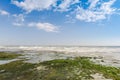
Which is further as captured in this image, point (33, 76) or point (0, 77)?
point (0, 77)

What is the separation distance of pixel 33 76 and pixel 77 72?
3.60m

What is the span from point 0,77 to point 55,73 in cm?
473

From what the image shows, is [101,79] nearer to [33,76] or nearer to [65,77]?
[65,77]

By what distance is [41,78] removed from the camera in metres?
14.1

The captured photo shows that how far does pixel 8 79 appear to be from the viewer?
14867 millimetres

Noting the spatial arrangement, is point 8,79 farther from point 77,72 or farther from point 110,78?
point 110,78

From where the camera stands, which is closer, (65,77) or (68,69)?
(65,77)

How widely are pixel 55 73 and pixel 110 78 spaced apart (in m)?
4.38

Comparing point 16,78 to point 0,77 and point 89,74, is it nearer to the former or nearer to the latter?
point 0,77

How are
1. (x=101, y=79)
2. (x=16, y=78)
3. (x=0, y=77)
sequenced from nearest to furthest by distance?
(x=101, y=79) < (x=16, y=78) < (x=0, y=77)

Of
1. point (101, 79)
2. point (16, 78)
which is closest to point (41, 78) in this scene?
point (16, 78)

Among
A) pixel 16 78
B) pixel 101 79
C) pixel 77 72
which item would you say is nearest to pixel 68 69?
pixel 77 72

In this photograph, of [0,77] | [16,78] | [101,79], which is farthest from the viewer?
[0,77]

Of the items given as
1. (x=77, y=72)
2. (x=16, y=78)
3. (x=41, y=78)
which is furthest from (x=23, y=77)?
(x=77, y=72)
